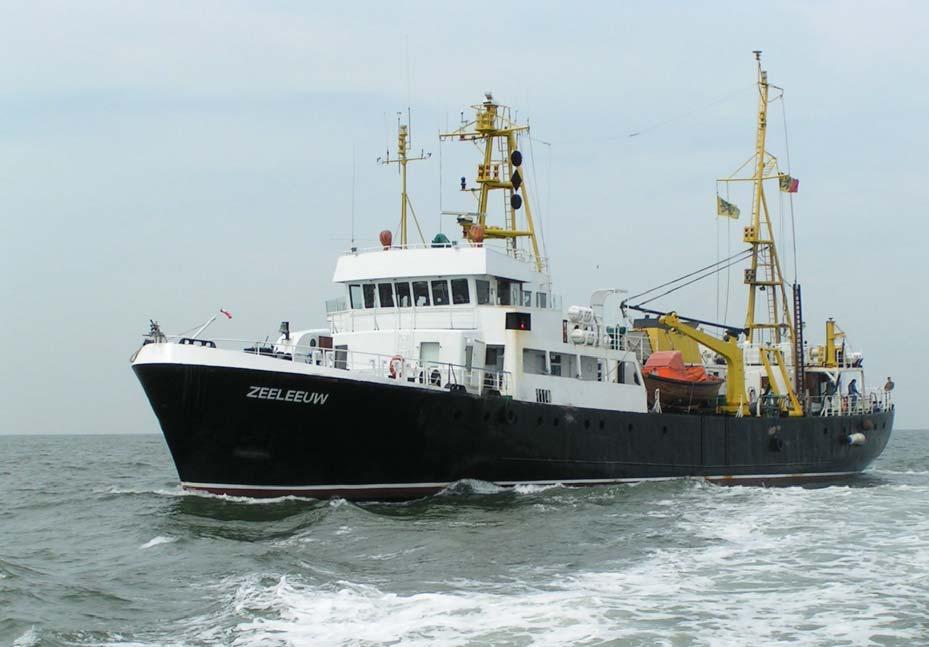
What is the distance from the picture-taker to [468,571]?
15359mm

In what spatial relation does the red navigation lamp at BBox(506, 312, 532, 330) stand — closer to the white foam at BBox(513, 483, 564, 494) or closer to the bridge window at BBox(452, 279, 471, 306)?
the bridge window at BBox(452, 279, 471, 306)

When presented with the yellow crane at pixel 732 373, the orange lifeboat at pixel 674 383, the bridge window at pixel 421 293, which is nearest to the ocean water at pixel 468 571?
the bridge window at pixel 421 293

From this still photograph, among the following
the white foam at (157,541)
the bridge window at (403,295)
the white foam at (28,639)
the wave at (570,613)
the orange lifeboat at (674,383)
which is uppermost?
the bridge window at (403,295)

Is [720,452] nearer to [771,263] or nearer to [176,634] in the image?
[771,263]

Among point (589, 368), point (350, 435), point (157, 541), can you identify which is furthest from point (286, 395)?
point (589, 368)

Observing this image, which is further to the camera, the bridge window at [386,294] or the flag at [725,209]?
the flag at [725,209]

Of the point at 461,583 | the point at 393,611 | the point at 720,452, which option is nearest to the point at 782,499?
the point at 720,452

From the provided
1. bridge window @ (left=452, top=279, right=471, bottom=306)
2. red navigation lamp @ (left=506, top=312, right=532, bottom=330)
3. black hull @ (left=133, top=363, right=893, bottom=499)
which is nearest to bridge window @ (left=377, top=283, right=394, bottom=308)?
bridge window @ (left=452, top=279, right=471, bottom=306)

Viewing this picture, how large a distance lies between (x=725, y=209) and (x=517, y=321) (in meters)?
18.8

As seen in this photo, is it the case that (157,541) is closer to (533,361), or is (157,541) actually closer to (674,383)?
(533,361)

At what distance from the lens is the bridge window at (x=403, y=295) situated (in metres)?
26.3

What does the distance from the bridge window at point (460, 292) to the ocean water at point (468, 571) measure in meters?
4.69

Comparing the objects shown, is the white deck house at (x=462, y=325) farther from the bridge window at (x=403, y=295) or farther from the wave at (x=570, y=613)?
the wave at (x=570, y=613)

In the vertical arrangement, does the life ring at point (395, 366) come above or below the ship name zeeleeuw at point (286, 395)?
above
